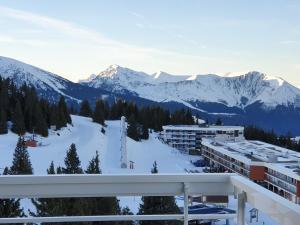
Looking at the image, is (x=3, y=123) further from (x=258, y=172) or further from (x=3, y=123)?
(x=258, y=172)

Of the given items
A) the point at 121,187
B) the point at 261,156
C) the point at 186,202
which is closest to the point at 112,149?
the point at 261,156

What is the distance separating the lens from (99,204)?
1552cm

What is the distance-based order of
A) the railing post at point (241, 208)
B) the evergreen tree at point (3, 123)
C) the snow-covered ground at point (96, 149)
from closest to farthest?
the railing post at point (241, 208) < the snow-covered ground at point (96, 149) < the evergreen tree at point (3, 123)

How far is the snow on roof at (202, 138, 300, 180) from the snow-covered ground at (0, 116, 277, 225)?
5.32m

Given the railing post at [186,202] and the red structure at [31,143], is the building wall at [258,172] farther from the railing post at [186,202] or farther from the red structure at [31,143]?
the railing post at [186,202]

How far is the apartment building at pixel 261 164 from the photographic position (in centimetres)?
4547

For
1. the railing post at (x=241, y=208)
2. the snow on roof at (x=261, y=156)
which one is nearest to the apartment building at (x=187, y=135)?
the snow on roof at (x=261, y=156)

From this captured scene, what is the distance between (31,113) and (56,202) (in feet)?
143

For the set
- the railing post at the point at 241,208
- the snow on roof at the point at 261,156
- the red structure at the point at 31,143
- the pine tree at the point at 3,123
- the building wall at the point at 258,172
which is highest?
the railing post at the point at 241,208

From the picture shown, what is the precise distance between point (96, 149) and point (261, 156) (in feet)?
55.4

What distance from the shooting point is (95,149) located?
56.1 metres

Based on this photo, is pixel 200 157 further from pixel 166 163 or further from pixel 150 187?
pixel 150 187

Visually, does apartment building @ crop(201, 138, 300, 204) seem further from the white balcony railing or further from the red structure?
the white balcony railing

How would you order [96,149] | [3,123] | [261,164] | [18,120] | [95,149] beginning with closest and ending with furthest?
[3,123]
[18,120]
[261,164]
[95,149]
[96,149]
